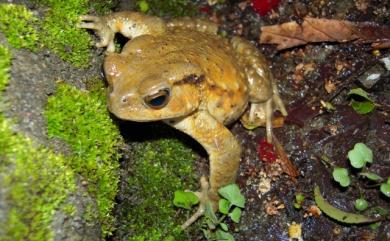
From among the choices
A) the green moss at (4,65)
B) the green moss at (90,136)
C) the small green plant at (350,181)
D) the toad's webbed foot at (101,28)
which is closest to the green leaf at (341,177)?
the small green plant at (350,181)

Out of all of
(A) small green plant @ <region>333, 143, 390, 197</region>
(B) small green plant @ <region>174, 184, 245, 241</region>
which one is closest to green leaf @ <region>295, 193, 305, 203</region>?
(A) small green plant @ <region>333, 143, 390, 197</region>

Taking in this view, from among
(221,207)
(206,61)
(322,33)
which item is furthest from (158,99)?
(322,33)

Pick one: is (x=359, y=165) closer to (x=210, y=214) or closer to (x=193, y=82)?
(x=210, y=214)

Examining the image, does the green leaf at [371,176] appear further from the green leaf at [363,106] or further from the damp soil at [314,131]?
the green leaf at [363,106]

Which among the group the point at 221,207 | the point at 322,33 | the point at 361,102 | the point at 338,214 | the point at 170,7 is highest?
the point at 170,7

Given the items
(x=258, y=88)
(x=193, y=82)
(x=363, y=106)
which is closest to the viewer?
(x=193, y=82)

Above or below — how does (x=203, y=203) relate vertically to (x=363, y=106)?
below
